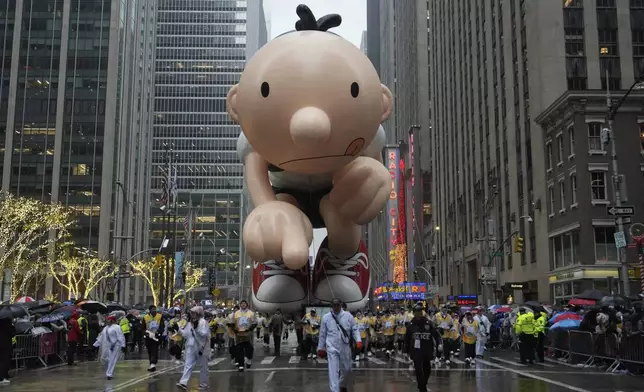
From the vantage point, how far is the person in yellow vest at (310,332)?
1657 centimetres

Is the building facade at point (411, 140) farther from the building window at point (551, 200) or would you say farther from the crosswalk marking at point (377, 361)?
the crosswalk marking at point (377, 361)

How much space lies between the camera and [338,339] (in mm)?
10523

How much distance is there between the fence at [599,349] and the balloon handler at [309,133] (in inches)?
335

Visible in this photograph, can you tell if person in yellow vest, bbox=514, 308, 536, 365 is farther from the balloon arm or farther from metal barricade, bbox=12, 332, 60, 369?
metal barricade, bbox=12, 332, 60, 369

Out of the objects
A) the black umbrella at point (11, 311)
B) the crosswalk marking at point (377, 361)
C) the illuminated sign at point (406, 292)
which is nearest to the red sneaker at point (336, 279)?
the black umbrella at point (11, 311)

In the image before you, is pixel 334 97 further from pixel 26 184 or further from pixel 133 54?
pixel 133 54

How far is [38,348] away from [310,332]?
7.60 meters

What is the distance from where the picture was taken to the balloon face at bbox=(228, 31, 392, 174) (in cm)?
960

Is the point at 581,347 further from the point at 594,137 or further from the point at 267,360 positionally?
the point at 594,137

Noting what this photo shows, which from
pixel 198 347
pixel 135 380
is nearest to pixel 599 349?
pixel 198 347

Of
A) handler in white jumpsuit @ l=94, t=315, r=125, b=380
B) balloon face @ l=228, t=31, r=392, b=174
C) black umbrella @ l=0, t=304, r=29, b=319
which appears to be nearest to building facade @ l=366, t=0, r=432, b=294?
handler in white jumpsuit @ l=94, t=315, r=125, b=380

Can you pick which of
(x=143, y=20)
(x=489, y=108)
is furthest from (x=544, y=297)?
(x=143, y=20)

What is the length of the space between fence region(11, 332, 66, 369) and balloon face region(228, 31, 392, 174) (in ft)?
34.7

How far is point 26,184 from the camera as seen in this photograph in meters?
72.6
